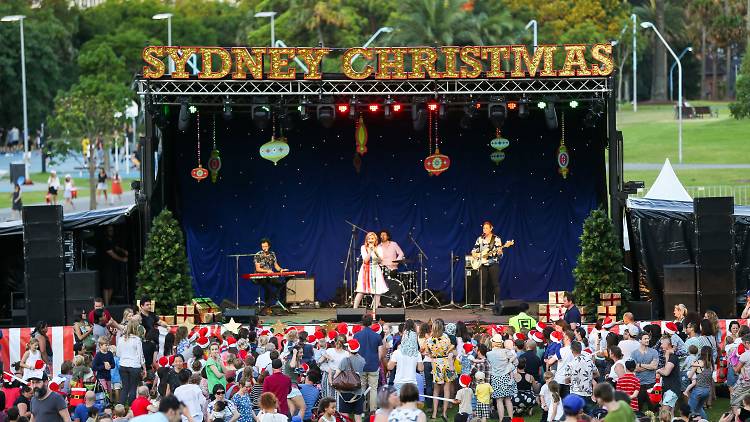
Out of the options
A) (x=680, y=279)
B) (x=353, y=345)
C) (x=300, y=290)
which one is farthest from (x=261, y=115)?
(x=353, y=345)

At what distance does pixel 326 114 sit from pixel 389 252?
2.74 metres

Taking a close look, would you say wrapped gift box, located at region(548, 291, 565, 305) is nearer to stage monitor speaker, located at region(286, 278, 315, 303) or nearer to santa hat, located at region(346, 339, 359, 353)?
stage monitor speaker, located at region(286, 278, 315, 303)

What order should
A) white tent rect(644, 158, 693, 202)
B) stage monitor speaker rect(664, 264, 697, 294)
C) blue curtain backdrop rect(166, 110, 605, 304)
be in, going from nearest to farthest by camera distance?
stage monitor speaker rect(664, 264, 697, 294) < blue curtain backdrop rect(166, 110, 605, 304) < white tent rect(644, 158, 693, 202)

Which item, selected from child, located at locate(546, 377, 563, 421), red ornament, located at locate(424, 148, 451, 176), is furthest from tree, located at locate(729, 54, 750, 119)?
child, located at locate(546, 377, 563, 421)

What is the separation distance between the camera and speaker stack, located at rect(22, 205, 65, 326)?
76.0ft

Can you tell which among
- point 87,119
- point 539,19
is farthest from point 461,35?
point 87,119

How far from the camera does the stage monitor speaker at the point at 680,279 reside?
2362 cm

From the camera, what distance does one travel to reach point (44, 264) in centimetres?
2320

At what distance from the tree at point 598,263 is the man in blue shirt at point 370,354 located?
6757mm

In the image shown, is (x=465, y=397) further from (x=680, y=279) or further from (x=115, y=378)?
(x=680, y=279)

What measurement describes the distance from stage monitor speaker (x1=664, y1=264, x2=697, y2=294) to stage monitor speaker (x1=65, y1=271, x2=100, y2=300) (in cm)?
870

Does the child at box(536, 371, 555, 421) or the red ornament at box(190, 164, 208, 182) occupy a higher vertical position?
the red ornament at box(190, 164, 208, 182)

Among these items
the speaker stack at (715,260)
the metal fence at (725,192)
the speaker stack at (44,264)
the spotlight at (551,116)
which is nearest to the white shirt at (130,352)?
the speaker stack at (44,264)

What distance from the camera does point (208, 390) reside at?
1716 centimetres
